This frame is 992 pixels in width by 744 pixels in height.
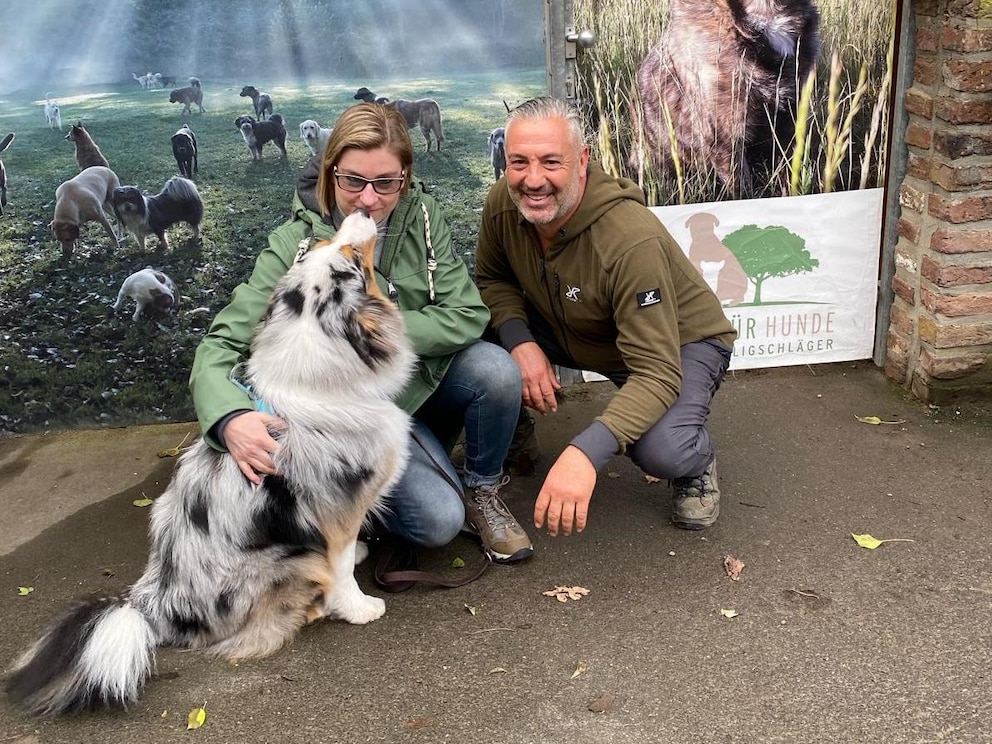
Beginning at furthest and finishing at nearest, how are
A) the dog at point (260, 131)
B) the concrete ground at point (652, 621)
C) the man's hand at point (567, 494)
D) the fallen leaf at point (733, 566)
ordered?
the dog at point (260, 131) < the fallen leaf at point (733, 566) < the man's hand at point (567, 494) < the concrete ground at point (652, 621)

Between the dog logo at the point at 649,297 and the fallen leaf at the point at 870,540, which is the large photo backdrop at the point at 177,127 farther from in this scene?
the fallen leaf at the point at 870,540

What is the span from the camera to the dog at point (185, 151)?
416 centimetres

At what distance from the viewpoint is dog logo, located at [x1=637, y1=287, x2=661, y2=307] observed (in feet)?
9.86

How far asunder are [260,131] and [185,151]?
14.2 inches

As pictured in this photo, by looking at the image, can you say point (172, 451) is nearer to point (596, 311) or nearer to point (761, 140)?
point (596, 311)

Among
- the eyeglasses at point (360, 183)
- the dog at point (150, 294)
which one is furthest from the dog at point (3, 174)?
the eyeglasses at point (360, 183)

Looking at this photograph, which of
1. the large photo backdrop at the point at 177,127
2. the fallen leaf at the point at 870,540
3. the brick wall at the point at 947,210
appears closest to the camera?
the fallen leaf at the point at 870,540

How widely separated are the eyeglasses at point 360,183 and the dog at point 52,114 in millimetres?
1959

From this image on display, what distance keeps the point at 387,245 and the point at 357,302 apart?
21.8 inches

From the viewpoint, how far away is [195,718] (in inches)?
101

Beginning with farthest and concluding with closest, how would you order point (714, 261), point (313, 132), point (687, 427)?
point (714, 261) < point (313, 132) < point (687, 427)

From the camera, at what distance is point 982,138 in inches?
152

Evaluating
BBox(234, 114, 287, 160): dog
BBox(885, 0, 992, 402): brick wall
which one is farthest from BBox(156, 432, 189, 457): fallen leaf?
BBox(885, 0, 992, 402): brick wall

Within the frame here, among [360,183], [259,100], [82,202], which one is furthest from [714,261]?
[82,202]
